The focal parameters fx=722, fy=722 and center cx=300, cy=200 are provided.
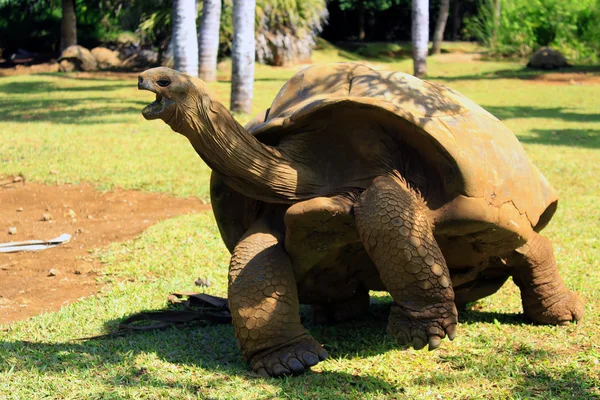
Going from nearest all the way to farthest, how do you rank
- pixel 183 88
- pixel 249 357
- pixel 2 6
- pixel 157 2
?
1. pixel 183 88
2. pixel 249 357
3. pixel 157 2
4. pixel 2 6

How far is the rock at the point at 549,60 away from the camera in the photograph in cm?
1961

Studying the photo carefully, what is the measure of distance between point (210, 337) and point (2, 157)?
562 cm

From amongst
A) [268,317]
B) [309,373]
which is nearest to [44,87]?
[268,317]

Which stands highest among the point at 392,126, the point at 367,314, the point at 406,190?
the point at 392,126

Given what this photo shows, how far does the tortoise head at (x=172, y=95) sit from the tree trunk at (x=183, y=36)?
9.31 meters

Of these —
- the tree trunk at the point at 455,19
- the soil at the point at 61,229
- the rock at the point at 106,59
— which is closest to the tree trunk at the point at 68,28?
the rock at the point at 106,59

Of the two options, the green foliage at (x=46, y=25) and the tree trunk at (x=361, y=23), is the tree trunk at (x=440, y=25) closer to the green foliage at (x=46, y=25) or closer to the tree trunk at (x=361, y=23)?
the tree trunk at (x=361, y=23)

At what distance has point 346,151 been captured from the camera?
3.02 meters

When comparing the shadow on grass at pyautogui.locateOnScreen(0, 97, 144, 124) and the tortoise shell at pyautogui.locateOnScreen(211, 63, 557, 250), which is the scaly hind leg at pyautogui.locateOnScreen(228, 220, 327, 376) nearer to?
the tortoise shell at pyautogui.locateOnScreen(211, 63, 557, 250)

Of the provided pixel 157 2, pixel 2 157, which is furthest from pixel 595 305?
pixel 157 2

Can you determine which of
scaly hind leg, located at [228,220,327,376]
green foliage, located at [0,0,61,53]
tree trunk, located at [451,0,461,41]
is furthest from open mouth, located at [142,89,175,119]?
tree trunk, located at [451,0,461,41]

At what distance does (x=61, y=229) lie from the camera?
5566 millimetres

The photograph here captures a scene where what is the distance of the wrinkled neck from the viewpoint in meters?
2.70

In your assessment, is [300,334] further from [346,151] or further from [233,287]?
[346,151]
